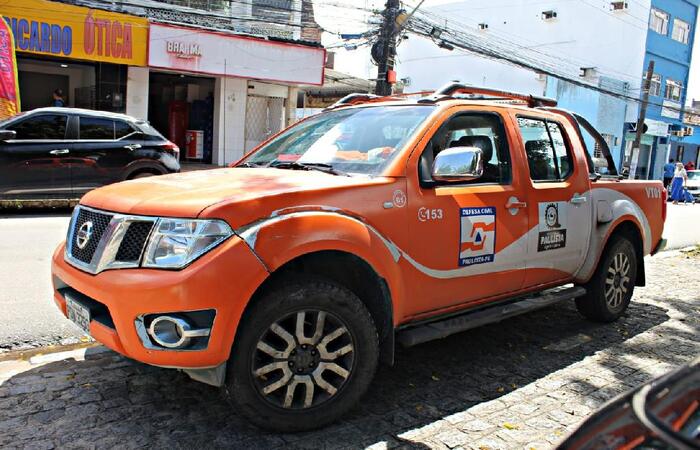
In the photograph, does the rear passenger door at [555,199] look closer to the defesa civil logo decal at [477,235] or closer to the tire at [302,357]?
the defesa civil logo decal at [477,235]

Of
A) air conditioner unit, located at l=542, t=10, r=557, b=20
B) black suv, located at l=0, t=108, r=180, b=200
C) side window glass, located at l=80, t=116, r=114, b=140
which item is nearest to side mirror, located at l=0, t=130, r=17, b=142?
black suv, located at l=0, t=108, r=180, b=200

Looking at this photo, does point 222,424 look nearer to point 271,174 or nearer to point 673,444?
point 271,174

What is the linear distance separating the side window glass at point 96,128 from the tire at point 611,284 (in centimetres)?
Answer: 856

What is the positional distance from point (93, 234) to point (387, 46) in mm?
14360

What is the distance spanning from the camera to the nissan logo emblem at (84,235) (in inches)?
122

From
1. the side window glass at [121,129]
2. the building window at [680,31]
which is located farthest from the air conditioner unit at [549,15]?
the side window glass at [121,129]

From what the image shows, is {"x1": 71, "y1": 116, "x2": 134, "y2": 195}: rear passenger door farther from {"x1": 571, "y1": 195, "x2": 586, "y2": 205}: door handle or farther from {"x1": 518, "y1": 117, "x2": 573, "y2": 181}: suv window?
{"x1": 571, "y1": 195, "x2": 586, "y2": 205}: door handle

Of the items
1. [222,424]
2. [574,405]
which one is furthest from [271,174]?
[574,405]

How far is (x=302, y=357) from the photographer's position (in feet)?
9.81

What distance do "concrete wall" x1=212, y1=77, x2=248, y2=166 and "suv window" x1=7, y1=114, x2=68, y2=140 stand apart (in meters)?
9.96

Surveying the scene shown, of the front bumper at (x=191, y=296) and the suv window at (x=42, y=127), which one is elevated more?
the suv window at (x=42, y=127)

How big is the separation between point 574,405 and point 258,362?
204cm

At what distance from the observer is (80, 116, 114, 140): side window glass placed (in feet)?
→ 33.0

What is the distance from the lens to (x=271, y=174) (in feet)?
11.4
